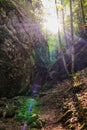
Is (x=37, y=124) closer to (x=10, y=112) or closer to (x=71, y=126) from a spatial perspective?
(x=71, y=126)

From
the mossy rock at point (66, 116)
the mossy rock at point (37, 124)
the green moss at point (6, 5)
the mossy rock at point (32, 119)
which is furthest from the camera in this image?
the green moss at point (6, 5)

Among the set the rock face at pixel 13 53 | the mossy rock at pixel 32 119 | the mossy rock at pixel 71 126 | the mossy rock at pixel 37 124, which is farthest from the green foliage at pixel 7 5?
the mossy rock at pixel 71 126

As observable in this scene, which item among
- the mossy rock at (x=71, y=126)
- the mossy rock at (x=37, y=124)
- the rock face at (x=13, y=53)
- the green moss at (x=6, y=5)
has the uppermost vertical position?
the green moss at (x=6, y=5)

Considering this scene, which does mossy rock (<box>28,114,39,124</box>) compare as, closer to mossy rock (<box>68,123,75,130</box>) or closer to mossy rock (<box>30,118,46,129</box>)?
mossy rock (<box>30,118,46,129</box>)

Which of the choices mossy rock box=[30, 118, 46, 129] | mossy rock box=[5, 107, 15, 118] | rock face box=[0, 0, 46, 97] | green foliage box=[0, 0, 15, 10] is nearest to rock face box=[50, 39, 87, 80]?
rock face box=[0, 0, 46, 97]

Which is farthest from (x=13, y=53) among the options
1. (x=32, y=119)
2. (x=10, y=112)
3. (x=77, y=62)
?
(x=77, y=62)

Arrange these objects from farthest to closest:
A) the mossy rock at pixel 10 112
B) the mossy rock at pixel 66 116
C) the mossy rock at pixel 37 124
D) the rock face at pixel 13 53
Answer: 1. the rock face at pixel 13 53
2. the mossy rock at pixel 10 112
3. the mossy rock at pixel 66 116
4. the mossy rock at pixel 37 124

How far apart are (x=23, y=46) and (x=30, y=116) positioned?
24.5 feet

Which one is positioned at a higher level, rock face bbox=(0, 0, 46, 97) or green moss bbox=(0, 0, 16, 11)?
green moss bbox=(0, 0, 16, 11)

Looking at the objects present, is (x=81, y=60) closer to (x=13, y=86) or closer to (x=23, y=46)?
(x=23, y=46)

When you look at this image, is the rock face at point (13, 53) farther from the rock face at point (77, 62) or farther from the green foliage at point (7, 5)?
the rock face at point (77, 62)

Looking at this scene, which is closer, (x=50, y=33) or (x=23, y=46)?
(x=23, y=46)

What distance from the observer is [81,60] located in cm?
2330

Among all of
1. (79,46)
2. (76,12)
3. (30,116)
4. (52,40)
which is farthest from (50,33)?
(30,116)
